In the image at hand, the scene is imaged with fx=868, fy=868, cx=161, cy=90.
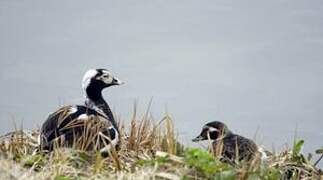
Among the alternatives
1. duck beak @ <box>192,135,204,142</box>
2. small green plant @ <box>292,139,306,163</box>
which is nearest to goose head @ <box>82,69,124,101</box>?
duck beak @ <box>192,135,204,142</box>

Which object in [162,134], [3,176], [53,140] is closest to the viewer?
[3,176]

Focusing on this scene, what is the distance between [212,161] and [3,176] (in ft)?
5.28

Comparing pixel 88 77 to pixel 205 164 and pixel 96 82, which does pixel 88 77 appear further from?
pixel 205 164

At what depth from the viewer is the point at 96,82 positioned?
953 centimetres

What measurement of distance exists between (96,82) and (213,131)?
4.61ft

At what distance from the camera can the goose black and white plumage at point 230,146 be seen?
26.5ft

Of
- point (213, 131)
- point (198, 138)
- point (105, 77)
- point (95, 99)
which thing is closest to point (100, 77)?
point (105, 77)

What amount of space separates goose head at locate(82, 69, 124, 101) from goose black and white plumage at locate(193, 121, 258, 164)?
1274mm

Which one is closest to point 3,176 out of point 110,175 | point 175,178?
point 110,175

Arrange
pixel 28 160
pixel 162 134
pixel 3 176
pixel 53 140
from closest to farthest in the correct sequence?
1. pixel 3 176
2. pixel 28 160
3. pixel 53 140
4. pixel 162 134

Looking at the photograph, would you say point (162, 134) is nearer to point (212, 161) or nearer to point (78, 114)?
point (78, 114)

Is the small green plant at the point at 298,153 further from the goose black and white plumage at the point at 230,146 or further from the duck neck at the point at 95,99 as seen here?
the duck neck at the point at 95,99

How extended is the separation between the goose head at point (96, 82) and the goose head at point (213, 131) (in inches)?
42.7

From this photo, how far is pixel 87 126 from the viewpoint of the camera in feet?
26.0
